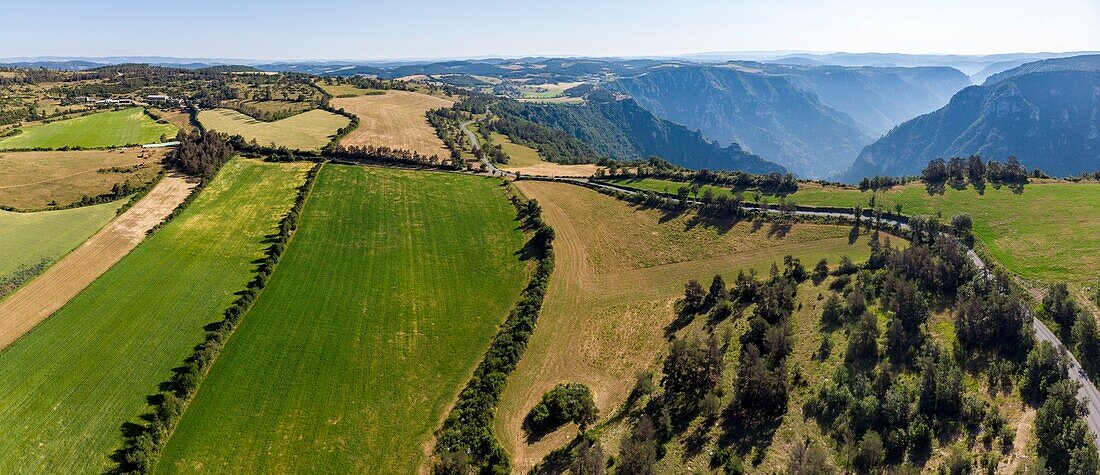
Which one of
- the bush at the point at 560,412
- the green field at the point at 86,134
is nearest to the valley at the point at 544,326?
the bush at the point at 560,412

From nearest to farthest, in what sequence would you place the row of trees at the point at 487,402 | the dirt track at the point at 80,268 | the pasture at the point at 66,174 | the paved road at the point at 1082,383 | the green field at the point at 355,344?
the paved road at the point at 1082,383
the row of trees at the point at 487,402
the green field at the point at 355,344
the dirt track at the point at 80,268
the pasture at the point at 66,174

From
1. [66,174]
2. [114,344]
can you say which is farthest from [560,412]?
[66,174]

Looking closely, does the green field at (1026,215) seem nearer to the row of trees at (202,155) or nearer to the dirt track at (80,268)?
the dirt track at (80,268)

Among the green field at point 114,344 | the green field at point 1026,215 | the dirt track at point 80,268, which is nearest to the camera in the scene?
the green field at point 114,344

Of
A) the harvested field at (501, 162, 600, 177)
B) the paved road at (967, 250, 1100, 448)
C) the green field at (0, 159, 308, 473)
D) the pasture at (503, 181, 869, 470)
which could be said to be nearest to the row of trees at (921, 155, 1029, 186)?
the pasture at (503, 181, 869, 470)

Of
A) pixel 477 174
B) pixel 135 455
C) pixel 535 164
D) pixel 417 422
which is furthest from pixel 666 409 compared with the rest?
pixel 535 164
